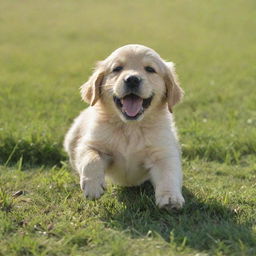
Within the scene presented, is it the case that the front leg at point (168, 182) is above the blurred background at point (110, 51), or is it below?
above

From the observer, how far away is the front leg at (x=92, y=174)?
371 cm

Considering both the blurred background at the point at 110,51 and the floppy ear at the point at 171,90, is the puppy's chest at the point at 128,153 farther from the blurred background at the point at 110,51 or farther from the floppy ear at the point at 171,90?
the blurred background at the point at 110,51

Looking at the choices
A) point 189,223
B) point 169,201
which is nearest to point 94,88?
point 169,201

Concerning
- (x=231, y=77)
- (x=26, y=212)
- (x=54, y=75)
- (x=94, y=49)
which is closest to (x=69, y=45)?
(x=94, y=49)

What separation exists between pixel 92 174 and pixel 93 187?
131mm

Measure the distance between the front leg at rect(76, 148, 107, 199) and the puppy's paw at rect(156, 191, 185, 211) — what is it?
1.35ft

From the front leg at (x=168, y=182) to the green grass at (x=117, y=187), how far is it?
0.10 meters

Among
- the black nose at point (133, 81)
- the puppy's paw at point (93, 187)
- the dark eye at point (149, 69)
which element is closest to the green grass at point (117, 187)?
the puppy's paw at point (93, 187)

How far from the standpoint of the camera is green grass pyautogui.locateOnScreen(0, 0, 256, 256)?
10.8 ft

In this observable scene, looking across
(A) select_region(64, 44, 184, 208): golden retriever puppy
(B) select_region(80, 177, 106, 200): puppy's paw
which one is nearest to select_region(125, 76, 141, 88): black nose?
(A) select_region(64, 44, 184, 208): golden retriever puppy

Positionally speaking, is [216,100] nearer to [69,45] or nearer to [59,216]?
[59,216]

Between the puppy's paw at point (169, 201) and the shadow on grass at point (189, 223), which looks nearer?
the shadow on grass at point (189, 223)

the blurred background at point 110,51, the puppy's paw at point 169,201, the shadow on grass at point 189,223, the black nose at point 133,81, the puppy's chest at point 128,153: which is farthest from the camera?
the blurred background at point 110,51

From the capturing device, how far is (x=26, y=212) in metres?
3.80
